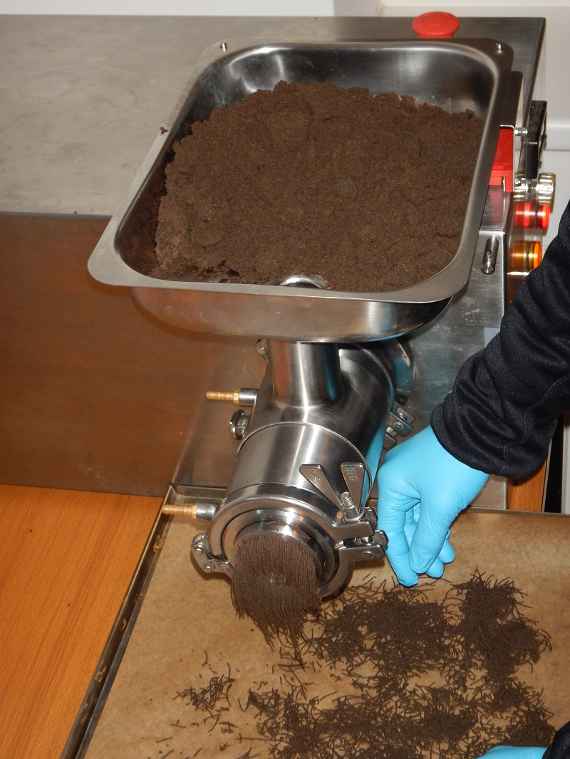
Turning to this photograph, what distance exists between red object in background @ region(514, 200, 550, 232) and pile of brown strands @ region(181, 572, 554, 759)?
1.32 ft

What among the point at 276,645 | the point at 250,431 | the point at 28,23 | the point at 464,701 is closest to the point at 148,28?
the point at 28,23

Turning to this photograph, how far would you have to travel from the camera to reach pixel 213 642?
101cm

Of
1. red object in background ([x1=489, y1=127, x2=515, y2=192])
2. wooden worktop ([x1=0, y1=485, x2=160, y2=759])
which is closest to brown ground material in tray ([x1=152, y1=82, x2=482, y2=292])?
red object in background ([x1=489, y1=127, x2=515, y2=192])

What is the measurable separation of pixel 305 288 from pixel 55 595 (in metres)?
0.67

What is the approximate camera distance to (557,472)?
136 cm

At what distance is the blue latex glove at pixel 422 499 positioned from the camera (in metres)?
0.89

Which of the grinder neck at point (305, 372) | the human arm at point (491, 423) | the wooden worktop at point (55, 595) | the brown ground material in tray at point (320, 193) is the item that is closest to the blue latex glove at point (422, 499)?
the human arm at point (491, 423)

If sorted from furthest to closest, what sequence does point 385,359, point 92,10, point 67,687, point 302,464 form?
point 92,10
point 67,687
point 385,359
point 302,464

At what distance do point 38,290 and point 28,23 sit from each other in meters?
0.43

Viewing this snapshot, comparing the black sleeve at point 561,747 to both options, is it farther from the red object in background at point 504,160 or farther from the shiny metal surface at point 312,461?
the red object in background at point 504,160

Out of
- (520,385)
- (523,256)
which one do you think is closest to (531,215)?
(523,256)

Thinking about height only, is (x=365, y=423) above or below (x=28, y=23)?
below

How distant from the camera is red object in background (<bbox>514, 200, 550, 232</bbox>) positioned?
925mm

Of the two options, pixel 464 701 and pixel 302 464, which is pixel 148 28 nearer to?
pixel 302 464
